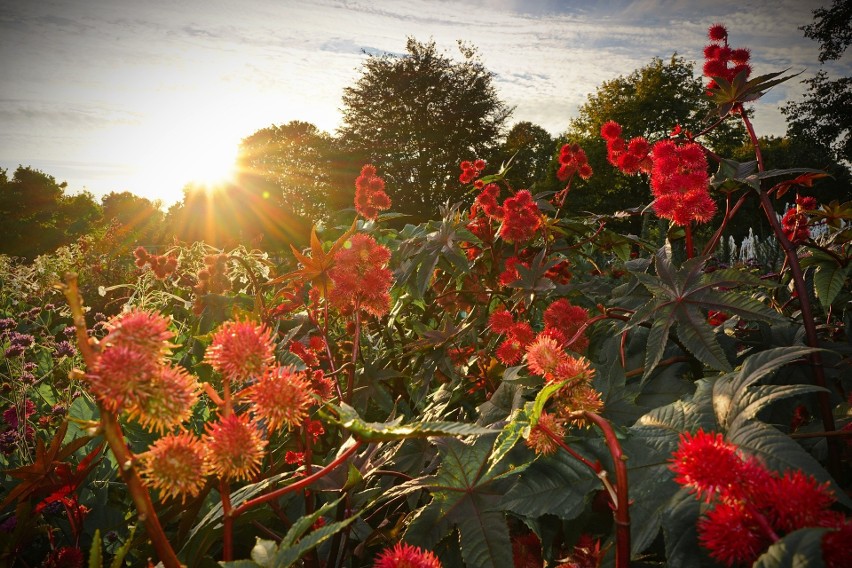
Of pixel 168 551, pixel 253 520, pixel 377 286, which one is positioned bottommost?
pixel 253 520

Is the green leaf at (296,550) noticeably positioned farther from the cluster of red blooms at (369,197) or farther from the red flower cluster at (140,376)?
the cluster of red blooms at (369,197)

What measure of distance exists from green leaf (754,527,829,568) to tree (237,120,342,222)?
96.9 ft

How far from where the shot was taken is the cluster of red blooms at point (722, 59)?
1666mm

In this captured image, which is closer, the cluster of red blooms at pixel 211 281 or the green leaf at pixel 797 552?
the green leaf at pixel 797 552

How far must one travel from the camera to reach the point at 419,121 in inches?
1148

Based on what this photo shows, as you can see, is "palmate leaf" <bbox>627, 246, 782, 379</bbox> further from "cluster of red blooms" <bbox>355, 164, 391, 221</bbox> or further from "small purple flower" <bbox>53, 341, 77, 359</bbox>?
"small purple flower" <bbox>53, 341, 77, 359</bbox>

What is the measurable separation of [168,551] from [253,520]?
0.55 meters

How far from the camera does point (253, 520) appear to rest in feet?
3.51

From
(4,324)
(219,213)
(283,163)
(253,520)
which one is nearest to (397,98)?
(283,163)

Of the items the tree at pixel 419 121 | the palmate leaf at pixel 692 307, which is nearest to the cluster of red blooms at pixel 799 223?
the palmate leaf at pixel 692 307

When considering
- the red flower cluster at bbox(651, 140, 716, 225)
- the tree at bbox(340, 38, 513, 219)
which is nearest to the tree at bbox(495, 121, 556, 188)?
the tree at bbox(340, 38, 513, 219)

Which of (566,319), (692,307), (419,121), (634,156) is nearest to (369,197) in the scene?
(634,156)

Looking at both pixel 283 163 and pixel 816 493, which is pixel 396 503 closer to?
pixel 816 493

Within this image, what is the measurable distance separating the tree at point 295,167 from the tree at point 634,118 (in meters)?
→ 14.3
